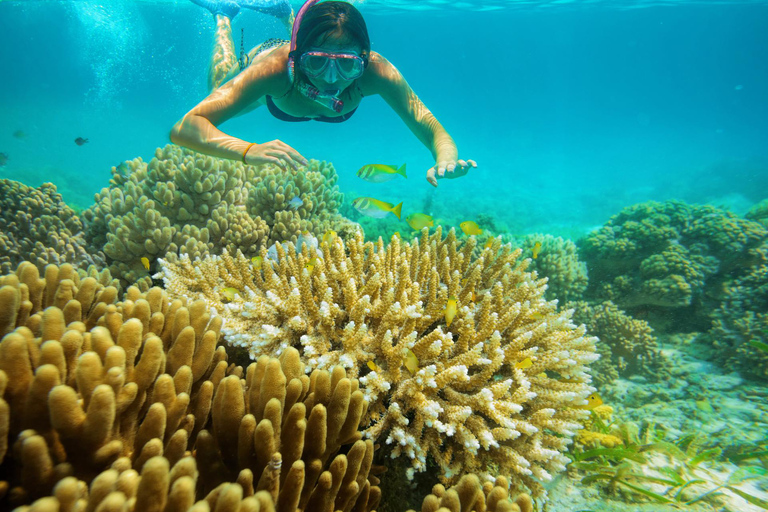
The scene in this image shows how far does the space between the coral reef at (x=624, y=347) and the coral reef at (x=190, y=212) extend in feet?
15.4

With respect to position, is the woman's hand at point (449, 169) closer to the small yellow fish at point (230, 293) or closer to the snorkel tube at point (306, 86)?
the snorkel tube at point (306, 86)

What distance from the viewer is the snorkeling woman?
292 centimetres

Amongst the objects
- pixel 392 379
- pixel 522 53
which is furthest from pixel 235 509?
pixel 522 53

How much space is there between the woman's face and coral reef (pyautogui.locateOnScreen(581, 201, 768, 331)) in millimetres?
6605

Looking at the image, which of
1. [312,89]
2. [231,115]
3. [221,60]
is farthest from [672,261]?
[221,60]

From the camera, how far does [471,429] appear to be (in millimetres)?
2160

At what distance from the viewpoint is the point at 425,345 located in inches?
92.3

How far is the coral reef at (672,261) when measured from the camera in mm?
6449

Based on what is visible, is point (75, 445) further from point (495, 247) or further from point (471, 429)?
point (495, 247)

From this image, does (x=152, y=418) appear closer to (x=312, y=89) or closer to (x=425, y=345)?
(x=425, y=345)

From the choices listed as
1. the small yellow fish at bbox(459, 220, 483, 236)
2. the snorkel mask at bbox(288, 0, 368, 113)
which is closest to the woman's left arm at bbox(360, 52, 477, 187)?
the snorkel mask at bbox(288, 0, 368, 113)

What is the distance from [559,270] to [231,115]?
5.50m

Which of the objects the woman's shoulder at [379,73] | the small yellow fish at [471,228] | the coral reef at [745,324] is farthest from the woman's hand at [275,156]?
the coral reef at [745,324]

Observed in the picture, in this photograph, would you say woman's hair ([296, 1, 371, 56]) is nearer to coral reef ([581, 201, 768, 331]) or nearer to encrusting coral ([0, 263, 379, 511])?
encrusting coral ([0, 263, 379, 511])
